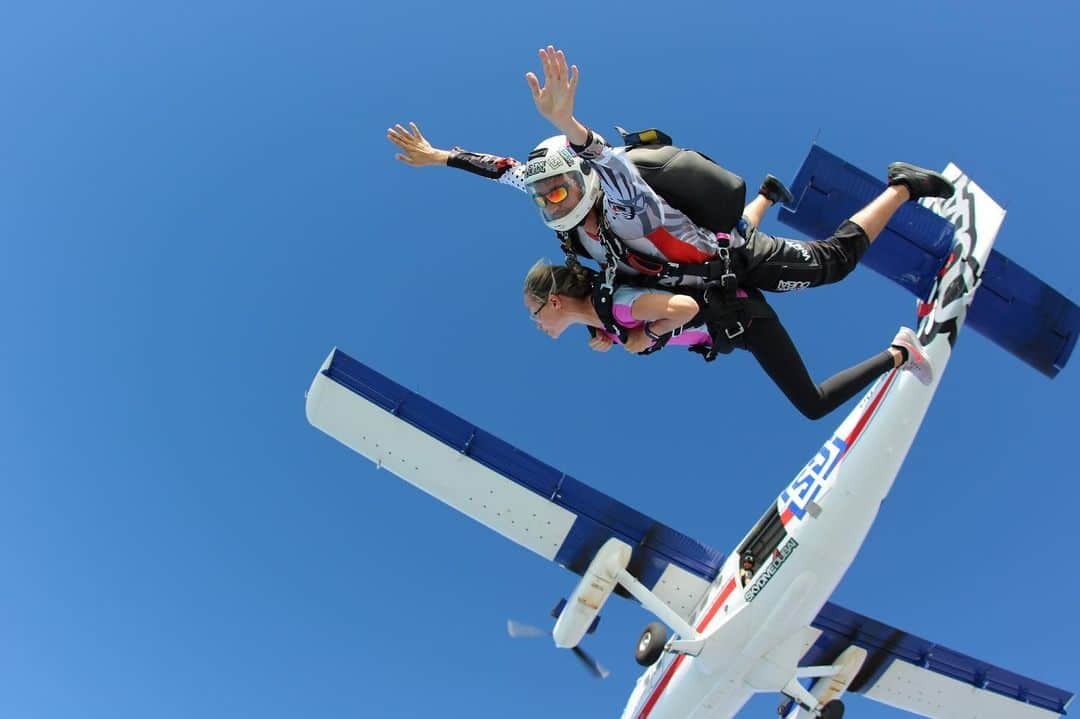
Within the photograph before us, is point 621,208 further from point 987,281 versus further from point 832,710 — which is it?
point 832,710

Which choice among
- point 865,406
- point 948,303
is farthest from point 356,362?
point 948,303

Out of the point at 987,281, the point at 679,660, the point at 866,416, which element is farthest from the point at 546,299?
the point at 679,660

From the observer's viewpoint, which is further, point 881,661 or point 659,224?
point 881,661

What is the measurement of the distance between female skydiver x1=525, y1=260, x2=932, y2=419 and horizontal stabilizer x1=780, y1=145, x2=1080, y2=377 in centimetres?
264

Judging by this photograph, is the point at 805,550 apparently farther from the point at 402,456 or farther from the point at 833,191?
the point at 402,456

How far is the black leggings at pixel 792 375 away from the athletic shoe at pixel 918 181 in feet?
6.15

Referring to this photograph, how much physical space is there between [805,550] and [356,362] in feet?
19.3

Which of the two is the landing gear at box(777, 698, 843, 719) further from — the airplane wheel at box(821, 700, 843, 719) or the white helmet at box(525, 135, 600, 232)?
the white helmet at box(525, 135, 600, 232)

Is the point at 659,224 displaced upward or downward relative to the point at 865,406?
downward

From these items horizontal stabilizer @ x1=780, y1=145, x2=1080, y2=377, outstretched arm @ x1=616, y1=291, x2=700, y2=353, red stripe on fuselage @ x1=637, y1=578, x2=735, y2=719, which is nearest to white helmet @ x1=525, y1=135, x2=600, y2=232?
outstretched arm @ x1=616, y1=291, x2=700, y2=353

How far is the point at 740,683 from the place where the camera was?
405 inches

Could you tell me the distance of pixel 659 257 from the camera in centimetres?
625

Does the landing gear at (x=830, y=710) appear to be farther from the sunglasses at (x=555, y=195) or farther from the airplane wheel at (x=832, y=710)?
the sunglasses at (x=555, y=195)

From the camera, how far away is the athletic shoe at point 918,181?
746cm
